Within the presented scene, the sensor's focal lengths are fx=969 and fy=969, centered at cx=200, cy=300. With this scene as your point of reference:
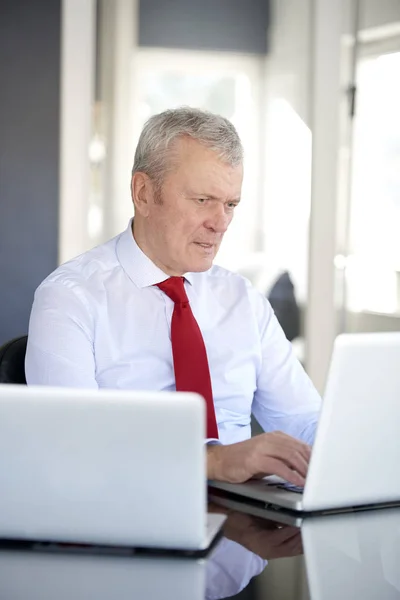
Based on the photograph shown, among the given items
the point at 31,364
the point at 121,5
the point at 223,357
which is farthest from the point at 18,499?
the point at 121,5

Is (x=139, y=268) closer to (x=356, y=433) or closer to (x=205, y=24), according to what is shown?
(x=356, y=433)

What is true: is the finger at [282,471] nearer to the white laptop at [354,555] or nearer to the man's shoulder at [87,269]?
the white laptop at [354,555]

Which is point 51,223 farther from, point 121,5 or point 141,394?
point 141,394

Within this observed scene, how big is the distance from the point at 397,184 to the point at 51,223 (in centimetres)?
156

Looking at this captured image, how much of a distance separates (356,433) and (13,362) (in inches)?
32.6

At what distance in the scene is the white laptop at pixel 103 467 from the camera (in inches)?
46.0

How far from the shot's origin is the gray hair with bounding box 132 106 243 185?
2.12 metres

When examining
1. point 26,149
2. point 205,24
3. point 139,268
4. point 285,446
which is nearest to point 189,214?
point 139,268

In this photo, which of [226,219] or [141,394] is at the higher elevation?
[226,219]

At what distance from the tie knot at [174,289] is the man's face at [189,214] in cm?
3

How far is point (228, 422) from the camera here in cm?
220

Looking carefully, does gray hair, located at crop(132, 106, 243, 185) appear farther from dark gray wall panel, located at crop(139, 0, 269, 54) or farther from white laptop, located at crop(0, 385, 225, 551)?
dark gray wall panel, located at crop(139, 0, 269, 54)

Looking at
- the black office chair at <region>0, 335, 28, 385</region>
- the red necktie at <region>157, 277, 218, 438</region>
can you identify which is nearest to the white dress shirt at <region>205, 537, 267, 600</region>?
the red necktie at <region>157, 277, 218, 438</region>

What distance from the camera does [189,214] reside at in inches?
86.5
